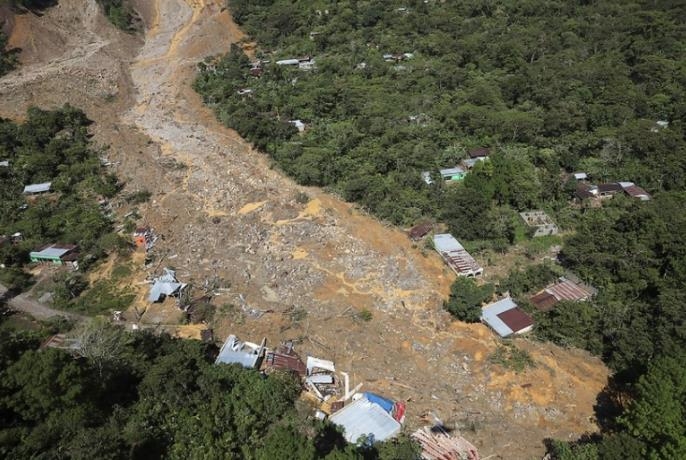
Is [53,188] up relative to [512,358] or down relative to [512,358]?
up

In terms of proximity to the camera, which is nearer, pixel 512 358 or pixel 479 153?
pixel 512 358

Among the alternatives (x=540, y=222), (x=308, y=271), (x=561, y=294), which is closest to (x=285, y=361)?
(x=308, y=271)

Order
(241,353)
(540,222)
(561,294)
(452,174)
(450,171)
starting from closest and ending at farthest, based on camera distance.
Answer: (241,353), (561,294), (540,222), (452,174), (450,171)

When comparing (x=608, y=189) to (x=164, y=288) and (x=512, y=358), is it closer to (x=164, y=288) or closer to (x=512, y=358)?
(x=512, y=358)

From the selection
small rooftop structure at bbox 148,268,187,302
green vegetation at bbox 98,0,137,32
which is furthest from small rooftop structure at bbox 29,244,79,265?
green vegetation at bbox 98,0,137,32

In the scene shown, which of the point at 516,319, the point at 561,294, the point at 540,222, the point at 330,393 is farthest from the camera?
the point at 540,222

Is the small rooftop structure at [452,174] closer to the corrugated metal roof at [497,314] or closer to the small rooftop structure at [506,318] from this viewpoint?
the corrugated metal roof at [497,314]

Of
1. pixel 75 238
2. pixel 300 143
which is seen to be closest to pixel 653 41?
pixel 300 143

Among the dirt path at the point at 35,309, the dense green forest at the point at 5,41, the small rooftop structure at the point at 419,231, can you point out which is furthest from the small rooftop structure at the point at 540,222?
the dense green forest at the point at 5,41

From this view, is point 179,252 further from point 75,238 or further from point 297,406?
point 297,406
